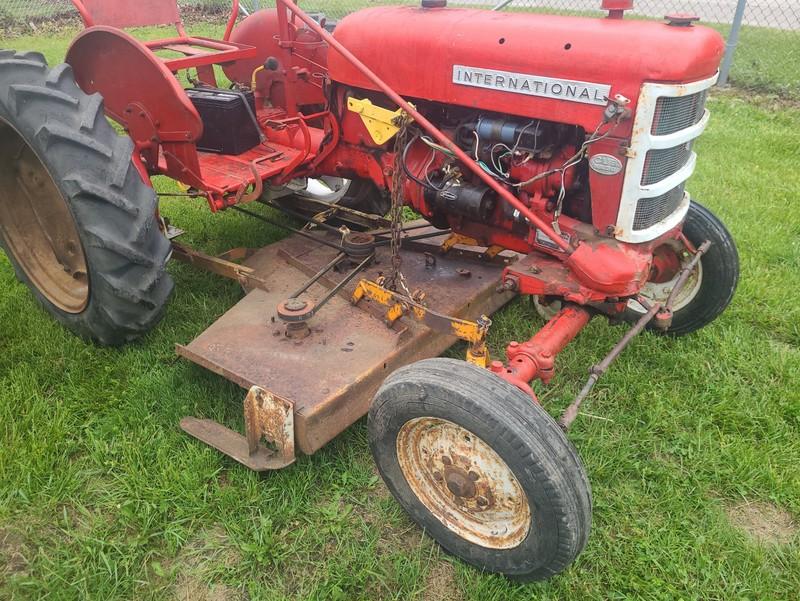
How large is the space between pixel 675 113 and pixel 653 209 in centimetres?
35

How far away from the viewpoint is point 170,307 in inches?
139

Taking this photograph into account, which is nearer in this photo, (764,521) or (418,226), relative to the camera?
(764,521)

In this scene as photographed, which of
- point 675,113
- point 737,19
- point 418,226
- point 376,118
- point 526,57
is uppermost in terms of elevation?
point 526,57

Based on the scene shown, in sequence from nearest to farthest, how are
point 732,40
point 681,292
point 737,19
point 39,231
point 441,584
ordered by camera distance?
point 441,584 → point 681,292 → point 39,231 → point 737,19 → point 732,40

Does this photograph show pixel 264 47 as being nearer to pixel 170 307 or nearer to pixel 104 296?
pixel 170 307

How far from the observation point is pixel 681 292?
3176 mm

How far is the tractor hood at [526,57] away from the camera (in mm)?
2146

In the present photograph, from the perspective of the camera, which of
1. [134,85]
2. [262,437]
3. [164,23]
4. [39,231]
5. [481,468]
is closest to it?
[481,468]

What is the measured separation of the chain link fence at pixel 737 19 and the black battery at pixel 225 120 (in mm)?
3750

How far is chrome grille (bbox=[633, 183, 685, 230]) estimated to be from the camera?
2.36 m

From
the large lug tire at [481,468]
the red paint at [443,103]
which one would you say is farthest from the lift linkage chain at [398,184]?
the large lug tire at [481,468]

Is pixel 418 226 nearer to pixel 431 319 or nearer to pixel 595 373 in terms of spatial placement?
pixel 431 319

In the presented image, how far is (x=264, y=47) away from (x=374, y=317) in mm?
2159

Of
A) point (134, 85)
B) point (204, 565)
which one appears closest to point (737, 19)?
point (134, 85)
